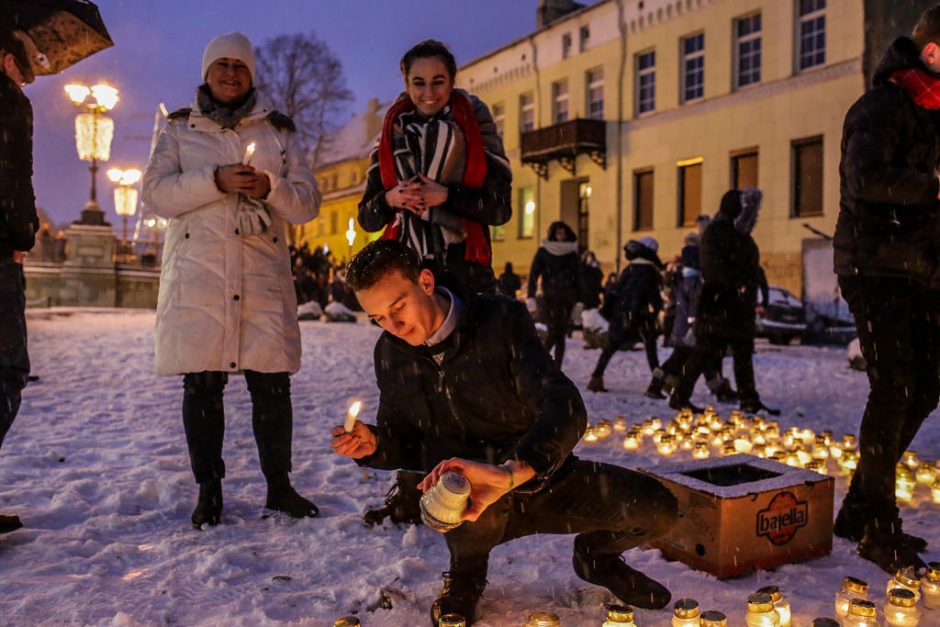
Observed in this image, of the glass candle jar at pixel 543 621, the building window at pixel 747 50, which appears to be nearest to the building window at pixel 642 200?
the building window at pixel 747 50

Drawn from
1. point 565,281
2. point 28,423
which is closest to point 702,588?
point 28,423

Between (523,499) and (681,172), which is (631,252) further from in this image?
(681,172)

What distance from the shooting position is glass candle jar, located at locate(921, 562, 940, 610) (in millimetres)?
2424

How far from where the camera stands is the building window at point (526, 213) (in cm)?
3020

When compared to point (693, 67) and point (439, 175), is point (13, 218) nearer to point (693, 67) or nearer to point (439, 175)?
point (439, 175)

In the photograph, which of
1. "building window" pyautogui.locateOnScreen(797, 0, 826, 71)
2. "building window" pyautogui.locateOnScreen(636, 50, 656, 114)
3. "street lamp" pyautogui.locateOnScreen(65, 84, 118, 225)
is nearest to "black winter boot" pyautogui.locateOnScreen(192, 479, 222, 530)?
"street lamp" pyautogui.locateOnScreen(65, 84, 118, 225)

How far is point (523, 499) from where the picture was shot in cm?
233

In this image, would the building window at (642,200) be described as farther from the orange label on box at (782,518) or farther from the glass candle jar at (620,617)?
the glass candle jar at (620,617)

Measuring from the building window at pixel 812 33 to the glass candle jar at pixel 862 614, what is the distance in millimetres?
21137

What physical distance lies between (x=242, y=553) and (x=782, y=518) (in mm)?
2103

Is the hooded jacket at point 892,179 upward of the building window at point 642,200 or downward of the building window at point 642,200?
downward

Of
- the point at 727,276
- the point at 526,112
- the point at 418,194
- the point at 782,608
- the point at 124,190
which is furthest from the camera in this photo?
the point at 526,112

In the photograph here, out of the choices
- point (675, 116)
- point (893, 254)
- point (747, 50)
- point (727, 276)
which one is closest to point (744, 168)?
point (675, 116)

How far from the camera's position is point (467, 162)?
3.36 metres
